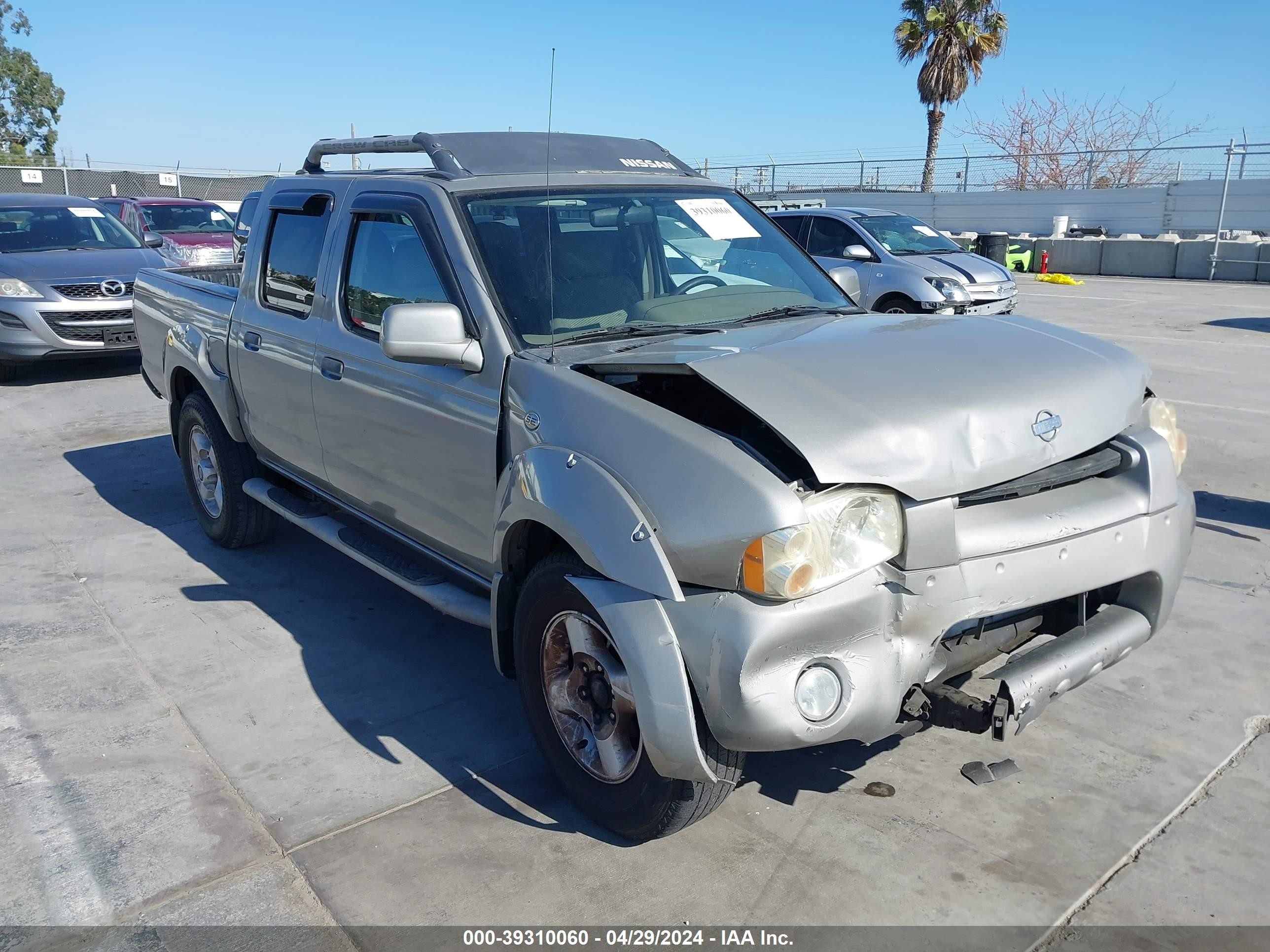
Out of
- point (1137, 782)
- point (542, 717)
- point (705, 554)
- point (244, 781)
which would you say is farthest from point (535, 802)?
point (1137, 782)

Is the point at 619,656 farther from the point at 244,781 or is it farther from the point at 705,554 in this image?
the point at 244,781

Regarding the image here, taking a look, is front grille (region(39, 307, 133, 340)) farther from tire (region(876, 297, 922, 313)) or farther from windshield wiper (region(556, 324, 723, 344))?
windshield wiper (region(556, 324, 723, 344))

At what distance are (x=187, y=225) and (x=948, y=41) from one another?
25.1 metres

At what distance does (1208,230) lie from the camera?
85.3ft

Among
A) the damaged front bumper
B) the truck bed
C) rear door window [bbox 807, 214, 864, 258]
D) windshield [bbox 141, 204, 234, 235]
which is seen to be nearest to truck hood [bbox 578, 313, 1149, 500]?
the damaged front bumper

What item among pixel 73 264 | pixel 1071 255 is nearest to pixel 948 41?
pixel 1071 255

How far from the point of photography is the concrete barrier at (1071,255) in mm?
23953

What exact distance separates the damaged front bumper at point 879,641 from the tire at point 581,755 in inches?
8.4

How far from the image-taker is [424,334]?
10.9 ft

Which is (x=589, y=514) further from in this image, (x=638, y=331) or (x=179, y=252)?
(x=179, y=252)

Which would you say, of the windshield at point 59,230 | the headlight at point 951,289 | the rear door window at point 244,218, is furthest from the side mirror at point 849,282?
the rear door window at point 244,218

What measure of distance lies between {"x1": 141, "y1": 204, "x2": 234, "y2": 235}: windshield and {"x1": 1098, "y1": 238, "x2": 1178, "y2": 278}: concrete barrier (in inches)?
734

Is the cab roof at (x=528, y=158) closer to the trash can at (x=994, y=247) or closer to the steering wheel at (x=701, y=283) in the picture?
the steering wheel at (x=701, y=283)

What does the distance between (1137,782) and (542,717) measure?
193 centimetres
